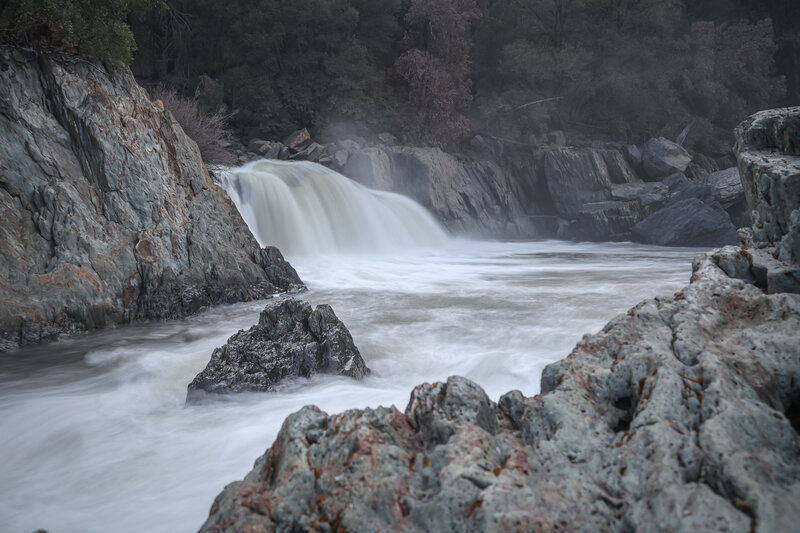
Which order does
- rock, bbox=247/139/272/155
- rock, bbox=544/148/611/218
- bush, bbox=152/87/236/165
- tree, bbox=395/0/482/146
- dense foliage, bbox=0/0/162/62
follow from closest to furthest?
dense foliage, bbox=0/0/162/62 < bush, bbox=152/87/236/165 < rock, bbox=247/139/272/155 < rock, bbox=544/148/611/218 < tree, bbox=395/0/482/146

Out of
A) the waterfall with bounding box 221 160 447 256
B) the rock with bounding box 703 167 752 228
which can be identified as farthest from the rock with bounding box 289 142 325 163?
the rock with bounding box 703 167 752 228

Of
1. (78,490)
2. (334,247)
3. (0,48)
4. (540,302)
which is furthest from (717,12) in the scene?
(78,490)

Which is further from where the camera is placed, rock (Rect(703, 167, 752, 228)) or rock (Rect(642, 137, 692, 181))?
rock (Rect(642, 137, 692, 181))

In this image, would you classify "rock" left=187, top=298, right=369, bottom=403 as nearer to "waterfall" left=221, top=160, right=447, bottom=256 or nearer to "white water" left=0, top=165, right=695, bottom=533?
"white water" left=0, top=165, right=695, bottom=533

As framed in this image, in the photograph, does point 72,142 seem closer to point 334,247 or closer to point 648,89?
point 334,247

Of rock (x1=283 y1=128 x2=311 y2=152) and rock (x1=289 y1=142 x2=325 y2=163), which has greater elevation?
rock (x1=283 y1=128 x2=311 y2=152)

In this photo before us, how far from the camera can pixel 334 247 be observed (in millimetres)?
13586

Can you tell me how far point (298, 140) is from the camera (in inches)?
705

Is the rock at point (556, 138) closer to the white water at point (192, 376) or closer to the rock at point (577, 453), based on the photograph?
the white water at point (192, 376)

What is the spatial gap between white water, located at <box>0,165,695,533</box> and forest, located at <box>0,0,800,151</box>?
1126 centimetres

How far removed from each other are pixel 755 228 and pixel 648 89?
21336 mm

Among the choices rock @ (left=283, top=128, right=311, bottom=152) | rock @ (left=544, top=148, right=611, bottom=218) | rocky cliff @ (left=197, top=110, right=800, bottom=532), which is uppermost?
rock @ (left=283, top=128, right=311, bottom=152)

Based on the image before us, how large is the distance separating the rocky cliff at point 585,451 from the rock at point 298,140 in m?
16.0

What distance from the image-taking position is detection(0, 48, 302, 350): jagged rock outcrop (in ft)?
20.6
